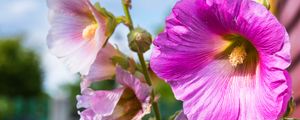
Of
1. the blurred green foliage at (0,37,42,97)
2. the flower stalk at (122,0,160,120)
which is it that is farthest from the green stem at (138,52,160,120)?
the blurred green foliage at (0,37,42,97)

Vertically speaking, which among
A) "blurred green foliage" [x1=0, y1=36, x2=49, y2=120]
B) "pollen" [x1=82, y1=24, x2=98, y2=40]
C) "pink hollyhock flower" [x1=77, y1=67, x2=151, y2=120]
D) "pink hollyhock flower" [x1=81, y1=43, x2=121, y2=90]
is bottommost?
"pink hollyhock flower" [x1=77, y1=67, x2=151, y2=120]

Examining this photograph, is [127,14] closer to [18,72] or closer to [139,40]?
[139,40]

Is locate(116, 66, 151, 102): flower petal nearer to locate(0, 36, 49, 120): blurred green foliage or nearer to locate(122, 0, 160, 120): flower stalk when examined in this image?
locate(122, 0, 160, 120): flower stalk

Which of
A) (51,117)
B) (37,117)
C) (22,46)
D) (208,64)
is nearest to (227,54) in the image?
(208,64)

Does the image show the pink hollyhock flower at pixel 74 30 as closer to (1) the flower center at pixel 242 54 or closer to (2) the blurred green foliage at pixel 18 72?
(1) the flower center at pixel 242 54

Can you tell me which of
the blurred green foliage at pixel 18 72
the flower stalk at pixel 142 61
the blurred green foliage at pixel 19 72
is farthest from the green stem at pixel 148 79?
the blurred green foliage at pixel 18 72

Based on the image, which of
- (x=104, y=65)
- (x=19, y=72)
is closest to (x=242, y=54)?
(x=104, y=65)

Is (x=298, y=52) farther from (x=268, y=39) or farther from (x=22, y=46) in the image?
(x=22, y=46)
